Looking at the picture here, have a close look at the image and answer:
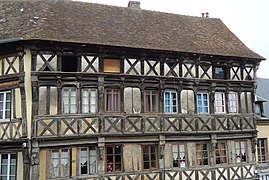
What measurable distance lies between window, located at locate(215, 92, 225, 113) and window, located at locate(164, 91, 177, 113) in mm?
2249

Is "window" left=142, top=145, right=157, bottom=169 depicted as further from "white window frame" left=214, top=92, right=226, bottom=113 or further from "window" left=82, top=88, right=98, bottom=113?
"white window frame" left=214, top=92, right=226, bottom=113

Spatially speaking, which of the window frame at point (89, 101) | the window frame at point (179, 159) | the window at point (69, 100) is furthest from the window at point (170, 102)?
the window at point (69, 100)

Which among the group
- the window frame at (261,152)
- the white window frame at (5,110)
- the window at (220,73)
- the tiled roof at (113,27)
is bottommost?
the window frame at (261,152)

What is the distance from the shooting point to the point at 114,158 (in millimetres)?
15602

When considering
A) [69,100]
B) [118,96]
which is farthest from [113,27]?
[69,100]

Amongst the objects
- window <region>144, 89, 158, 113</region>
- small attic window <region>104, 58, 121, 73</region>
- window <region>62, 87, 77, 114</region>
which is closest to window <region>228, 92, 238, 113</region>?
window <region>144, 89, 158, 113</region>

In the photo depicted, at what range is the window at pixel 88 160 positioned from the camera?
591 inches

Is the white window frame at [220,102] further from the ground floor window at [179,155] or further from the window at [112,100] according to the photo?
the window at [112,100]

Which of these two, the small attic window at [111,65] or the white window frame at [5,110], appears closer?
the white window frame at [5,110]

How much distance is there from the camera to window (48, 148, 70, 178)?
14.4 m

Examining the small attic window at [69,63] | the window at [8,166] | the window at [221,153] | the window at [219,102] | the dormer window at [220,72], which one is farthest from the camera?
the dormer window at [220,72]

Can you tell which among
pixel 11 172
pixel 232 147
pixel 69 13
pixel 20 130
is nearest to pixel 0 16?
pixel 69 13

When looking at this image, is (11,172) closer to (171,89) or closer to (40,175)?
(40,175)

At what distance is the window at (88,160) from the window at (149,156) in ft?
7.25
